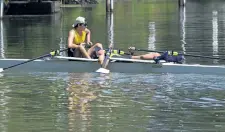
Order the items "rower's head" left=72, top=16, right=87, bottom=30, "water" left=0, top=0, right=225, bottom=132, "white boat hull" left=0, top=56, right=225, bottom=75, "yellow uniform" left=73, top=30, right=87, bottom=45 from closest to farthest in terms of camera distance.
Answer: "water" left=0, top=0, right=225, bottom=132, "white boat hull" left=0, top=56, right=225, bottom=75, "rower's head" left=72, top=16, right=87, bottom=30, "yellow uniform" left=73, top=30, right=87, bottom=45

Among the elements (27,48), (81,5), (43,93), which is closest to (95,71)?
(43,93)

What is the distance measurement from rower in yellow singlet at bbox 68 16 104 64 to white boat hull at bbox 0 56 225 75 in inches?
9.9

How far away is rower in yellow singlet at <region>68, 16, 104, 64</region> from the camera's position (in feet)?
57.8

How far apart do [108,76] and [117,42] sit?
38.0ft

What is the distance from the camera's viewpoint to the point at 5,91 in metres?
15.0

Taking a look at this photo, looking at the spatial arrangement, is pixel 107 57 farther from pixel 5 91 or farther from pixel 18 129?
pixel 18 129

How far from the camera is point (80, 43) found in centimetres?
1794

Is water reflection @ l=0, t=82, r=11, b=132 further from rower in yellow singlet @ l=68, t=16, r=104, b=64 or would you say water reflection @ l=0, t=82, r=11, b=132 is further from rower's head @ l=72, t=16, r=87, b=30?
rower's head @ l=72, t=16, r=87, b=30

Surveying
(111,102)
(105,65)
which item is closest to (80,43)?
(105,65)

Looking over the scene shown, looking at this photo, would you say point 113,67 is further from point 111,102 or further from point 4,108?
point 4,108

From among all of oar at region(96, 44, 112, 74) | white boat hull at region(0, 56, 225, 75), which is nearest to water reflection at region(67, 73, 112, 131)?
oar at region(96, 44, 112, 74)

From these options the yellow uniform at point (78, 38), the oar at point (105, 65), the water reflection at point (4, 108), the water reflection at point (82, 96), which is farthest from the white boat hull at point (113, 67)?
the water reflection at point (4, 108)

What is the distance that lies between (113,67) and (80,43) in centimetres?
122

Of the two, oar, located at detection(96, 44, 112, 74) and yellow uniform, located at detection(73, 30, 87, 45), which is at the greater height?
yellow uniform, located at detection(73, 30, 87, 45)
